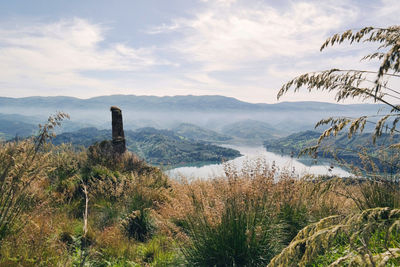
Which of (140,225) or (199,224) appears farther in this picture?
(140,225)

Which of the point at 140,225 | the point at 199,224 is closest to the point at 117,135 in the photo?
the point at 140,225

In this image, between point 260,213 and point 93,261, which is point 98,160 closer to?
point 93,261

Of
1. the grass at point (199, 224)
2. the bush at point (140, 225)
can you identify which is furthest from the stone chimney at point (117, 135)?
the bush at point (140, 225)

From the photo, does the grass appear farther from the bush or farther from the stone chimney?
the stone chimney

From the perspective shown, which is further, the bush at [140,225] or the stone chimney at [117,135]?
the stone chimney at [117,135]

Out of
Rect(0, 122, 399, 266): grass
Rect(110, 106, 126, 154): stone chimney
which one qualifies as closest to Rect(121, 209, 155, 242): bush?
Rect(0, 122, 399, 266): grass

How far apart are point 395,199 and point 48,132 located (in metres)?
4.90

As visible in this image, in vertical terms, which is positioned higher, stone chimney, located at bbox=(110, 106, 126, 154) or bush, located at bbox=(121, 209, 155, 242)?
stone chimney, located at bbox=(110, 106, 126, 154)

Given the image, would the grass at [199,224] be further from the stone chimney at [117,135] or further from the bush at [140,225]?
the stone chimney at [117,135]

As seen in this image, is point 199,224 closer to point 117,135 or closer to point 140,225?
point 140,225

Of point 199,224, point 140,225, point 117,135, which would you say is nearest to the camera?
point 199,224

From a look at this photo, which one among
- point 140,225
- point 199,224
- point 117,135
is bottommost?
point 140,225

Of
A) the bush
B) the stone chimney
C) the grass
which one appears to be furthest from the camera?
the stone chimney

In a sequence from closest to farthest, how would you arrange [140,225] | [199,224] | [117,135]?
[199,224]
[140,225]
[117,135]
